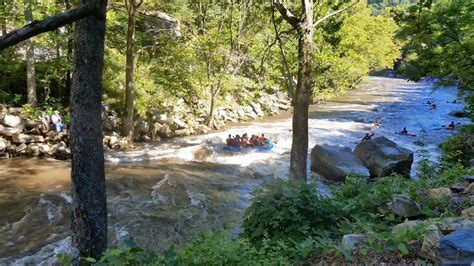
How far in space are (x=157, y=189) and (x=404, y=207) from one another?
7526 mm

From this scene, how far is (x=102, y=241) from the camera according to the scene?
16.2ft

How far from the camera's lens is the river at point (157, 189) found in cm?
824

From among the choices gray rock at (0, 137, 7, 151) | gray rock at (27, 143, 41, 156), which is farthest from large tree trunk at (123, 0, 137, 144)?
gray rock at (0, 137, 7, 151)

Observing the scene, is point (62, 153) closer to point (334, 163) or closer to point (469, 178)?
point (334, 163)

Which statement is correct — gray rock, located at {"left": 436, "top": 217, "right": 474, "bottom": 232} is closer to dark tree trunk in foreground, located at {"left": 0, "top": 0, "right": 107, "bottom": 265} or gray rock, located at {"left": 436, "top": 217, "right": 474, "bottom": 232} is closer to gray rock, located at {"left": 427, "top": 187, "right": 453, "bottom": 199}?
gray rock, located at {"left": 427, "top": 187, "right": 453, "bottom": 199}

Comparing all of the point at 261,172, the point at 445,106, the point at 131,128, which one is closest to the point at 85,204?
the point at 261,172

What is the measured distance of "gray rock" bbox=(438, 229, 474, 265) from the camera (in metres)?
3.25

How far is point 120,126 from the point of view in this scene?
1739 cm

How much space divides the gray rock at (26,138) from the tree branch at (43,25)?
11.7 m

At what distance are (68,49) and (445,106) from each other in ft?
97.8

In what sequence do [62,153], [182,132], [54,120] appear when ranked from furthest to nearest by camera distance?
[182,132] < [54,120] < [62,153]

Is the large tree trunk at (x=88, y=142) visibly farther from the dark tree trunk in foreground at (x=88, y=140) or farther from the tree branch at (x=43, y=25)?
the tree branch at (x=43, y=25)

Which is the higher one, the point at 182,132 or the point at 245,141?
the point at 182,132

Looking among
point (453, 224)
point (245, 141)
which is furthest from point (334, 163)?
point (453, 224)
